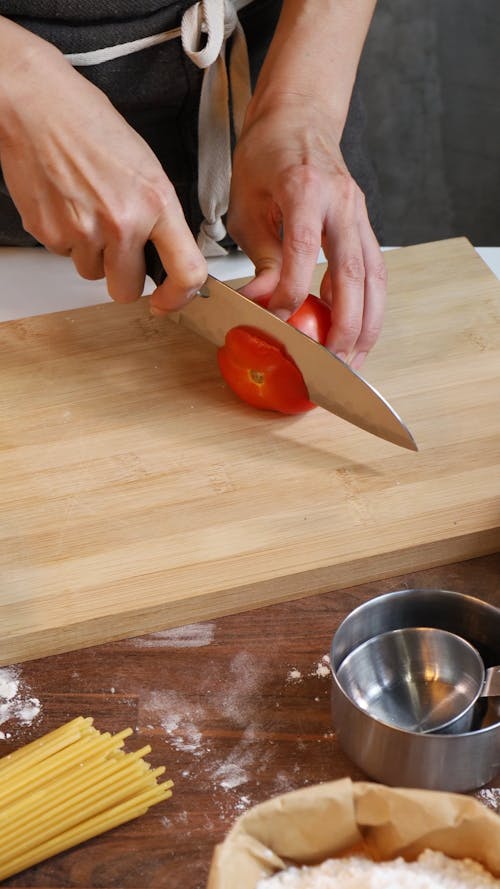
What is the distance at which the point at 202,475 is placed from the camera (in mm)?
1399

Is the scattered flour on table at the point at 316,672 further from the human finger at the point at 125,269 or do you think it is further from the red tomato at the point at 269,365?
the human finger at the point at 125,269

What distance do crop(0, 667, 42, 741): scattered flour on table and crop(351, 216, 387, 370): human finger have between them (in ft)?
2.13

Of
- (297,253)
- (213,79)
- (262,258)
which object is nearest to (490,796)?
(297,253)

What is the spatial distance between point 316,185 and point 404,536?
507mm

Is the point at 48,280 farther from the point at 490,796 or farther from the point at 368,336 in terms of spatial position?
the point at 490,796

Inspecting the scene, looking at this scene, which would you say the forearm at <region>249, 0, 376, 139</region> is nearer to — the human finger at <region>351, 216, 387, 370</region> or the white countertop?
the human finger at <region>351, 216, 387, 370</region>

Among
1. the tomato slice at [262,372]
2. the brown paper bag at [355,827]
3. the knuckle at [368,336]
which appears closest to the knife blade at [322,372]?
the tomato slice at [262,372]

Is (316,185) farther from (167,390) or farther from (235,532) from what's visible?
(235,532)

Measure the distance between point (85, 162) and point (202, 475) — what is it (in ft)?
1.41

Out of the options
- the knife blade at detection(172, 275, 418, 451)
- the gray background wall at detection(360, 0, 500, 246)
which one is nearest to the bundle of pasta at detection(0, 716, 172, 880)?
the knife blade at detection(172, 275, 418, 451)

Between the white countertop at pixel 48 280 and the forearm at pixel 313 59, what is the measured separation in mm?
324

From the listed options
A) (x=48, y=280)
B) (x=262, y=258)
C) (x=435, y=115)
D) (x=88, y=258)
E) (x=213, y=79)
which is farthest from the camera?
(x=435, y=115)

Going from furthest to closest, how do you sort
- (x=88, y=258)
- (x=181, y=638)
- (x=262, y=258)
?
1. (x=262, y=258)
2. (x=88, y=258)
3. (x=181, y=638)

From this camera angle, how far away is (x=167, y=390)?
5.09 ft
